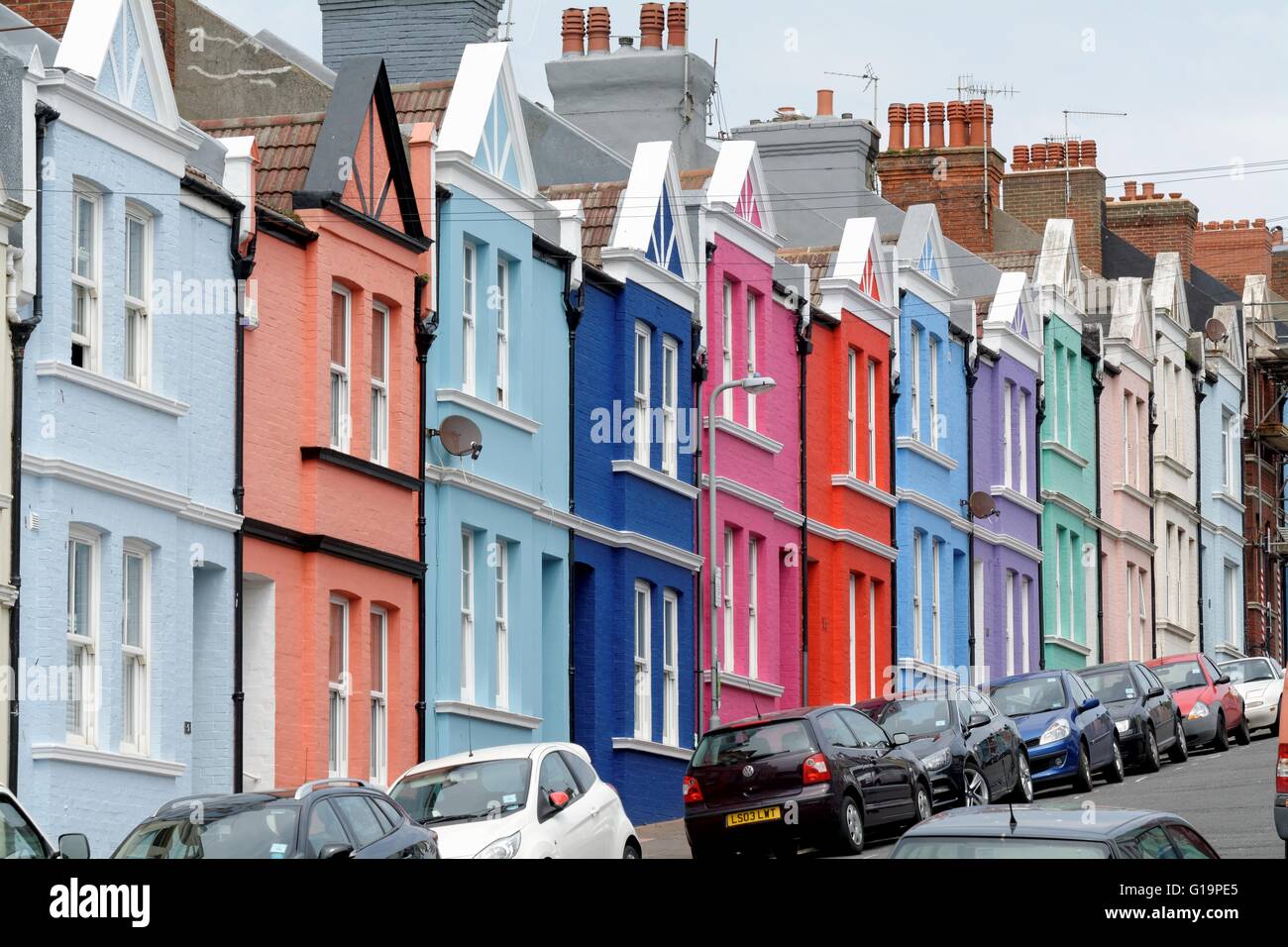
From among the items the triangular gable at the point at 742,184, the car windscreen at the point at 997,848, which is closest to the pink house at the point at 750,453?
the triangular gable at the point at 742,184

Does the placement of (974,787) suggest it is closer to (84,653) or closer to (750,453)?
(750,453)

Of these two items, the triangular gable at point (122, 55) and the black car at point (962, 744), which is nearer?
the triangular gable at point (122, 55)

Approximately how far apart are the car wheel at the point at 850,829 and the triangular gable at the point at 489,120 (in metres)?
9.68

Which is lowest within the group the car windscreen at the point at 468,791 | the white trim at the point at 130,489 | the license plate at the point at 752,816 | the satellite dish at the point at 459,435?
the license plate at the point at 752,816

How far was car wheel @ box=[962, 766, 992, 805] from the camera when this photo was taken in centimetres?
3047

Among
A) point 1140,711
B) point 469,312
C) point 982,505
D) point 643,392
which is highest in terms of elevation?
point 469,312

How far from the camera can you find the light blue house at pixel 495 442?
31.3 m

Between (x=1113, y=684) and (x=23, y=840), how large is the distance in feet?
81.0

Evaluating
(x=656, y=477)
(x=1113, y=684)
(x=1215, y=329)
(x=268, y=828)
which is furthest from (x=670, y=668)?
(x=1215, y=329)

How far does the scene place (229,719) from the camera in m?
26.9

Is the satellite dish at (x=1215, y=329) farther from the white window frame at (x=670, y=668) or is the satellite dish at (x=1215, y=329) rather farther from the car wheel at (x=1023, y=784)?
the car wheel at (x=1023, y=784)

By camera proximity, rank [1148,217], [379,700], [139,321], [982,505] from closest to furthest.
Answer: [139,321] < [379,700] < [982,505] < [1148,217]

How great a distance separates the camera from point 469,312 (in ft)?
106

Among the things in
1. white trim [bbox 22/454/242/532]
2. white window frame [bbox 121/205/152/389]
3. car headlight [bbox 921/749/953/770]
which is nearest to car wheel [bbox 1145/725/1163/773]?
car headlight [bbox 921/749/953/770]
